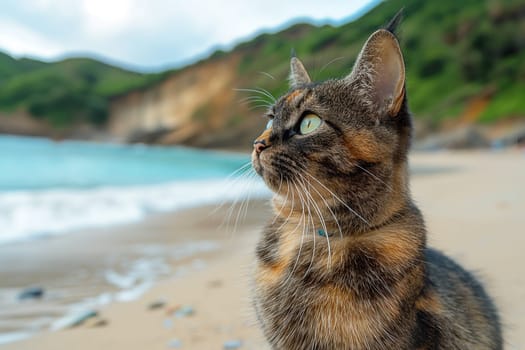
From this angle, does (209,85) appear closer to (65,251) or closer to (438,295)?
(65,251)

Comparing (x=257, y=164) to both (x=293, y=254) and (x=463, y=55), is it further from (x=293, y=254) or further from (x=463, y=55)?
(x=463, y=55)

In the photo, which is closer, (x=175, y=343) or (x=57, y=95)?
(x=175, y=343)

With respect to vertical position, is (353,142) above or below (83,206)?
below

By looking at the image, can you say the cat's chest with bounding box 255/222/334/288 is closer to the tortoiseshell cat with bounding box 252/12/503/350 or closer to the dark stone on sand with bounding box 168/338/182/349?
the tortoiseshell cat with bounding box 252/12/503/350

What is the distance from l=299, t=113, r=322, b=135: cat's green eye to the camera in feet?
5.99

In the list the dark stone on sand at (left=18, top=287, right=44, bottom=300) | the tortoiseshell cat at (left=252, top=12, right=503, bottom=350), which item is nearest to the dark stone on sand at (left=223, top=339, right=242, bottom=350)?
the tortoiseshell cat at (left=252, top=12, right=503, bottom=350)

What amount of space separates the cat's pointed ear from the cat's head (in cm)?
41

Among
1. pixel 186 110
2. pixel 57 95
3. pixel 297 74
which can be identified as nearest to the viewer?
pixel 297 74

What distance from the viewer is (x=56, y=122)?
63219mm

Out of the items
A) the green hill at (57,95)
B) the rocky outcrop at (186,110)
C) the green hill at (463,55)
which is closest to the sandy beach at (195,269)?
the green hill at (463,55)

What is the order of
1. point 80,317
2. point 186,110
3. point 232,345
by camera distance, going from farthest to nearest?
point 186,110 < point 80,317 < point 232,345

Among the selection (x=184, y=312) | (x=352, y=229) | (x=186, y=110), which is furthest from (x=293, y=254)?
(x=186, y=110)

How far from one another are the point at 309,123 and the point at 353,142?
0.22m

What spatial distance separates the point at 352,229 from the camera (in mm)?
1741
